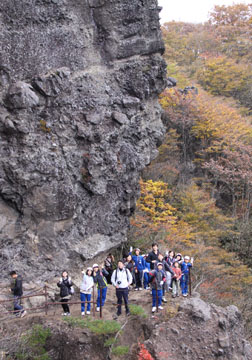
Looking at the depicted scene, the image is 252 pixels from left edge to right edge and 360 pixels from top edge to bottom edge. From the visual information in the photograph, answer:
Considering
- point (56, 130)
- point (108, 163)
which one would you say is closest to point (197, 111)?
point (108, 163)

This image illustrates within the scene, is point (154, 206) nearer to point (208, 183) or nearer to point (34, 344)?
point (208, 183)

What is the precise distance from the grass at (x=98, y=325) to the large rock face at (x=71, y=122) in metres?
2.52

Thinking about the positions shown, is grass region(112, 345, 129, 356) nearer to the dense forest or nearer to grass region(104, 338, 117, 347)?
grass region(104, 338, 117, 347)

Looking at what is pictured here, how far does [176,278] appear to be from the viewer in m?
10.3

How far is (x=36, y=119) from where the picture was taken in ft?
38.5

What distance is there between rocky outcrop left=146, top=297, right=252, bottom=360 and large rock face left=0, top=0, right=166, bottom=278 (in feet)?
14.2

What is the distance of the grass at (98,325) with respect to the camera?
901 cm

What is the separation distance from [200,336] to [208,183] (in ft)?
49.1

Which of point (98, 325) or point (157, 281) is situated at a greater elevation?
point (157, 281)

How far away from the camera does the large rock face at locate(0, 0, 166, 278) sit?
443 inches

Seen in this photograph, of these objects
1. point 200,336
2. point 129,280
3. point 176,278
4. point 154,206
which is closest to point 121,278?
point 129,280

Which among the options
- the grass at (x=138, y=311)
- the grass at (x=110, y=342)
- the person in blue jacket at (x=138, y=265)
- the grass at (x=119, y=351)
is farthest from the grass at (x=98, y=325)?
the person in blue jacket at (x=138, y=265)

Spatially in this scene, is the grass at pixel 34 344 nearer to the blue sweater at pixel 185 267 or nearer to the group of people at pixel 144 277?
the group of people at pixel 144 277

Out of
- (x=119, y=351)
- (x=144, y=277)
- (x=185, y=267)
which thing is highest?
(x=185, y=267)
